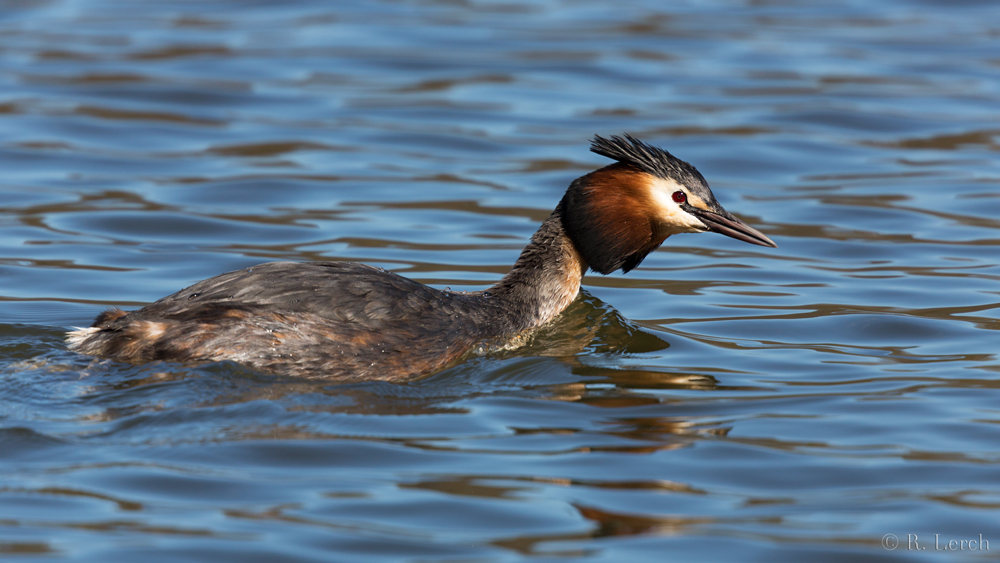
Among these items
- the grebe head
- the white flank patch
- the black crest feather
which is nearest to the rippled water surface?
the white flank patch

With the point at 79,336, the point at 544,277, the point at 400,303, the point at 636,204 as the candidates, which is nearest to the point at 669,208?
the point at 636,204

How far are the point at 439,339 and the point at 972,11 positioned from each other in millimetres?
15309

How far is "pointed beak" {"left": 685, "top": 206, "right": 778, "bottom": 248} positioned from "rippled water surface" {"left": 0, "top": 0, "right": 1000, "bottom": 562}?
72cm

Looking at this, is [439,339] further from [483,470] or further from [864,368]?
[864,368]

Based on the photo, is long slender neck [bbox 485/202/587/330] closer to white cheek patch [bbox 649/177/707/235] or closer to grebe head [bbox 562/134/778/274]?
grebe head [bbox 562/134/778/274]

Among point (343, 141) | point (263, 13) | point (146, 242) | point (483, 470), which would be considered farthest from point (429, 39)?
point (483, 470)

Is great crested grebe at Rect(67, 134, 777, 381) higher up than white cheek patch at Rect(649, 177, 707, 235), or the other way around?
white cheek patch at Rect(649, 177, 707, 235)

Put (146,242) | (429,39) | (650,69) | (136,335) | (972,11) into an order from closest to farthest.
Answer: (136,335) → (146,242) → (650,69) → (429,39) → (972,11)

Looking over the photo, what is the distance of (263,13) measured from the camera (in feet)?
62.8

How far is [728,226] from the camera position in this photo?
8.24 m

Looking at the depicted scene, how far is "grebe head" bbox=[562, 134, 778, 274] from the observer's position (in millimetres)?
8070

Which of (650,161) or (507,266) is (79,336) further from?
(507,266)

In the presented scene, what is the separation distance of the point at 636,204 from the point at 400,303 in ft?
5.89

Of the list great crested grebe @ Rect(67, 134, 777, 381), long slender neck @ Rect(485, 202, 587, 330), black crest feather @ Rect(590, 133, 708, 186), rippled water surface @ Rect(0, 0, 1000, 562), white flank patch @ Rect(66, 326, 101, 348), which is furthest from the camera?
long slender neck @ Rect(485, 202, 587, 330)
